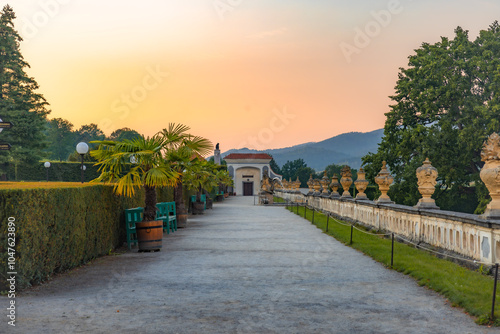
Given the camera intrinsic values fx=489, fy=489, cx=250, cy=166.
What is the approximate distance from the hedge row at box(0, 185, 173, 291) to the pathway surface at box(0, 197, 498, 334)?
0.34 m

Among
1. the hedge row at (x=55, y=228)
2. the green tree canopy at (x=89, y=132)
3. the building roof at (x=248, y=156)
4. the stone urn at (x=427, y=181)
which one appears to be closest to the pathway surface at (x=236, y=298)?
the hedge row at (x=55, y=228)

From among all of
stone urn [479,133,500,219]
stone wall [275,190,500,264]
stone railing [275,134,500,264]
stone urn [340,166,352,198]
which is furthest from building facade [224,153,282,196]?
stone urn [479,133,500,219]

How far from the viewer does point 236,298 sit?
702 centimetres

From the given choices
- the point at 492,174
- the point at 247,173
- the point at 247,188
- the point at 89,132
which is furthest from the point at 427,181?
the point at 89,132

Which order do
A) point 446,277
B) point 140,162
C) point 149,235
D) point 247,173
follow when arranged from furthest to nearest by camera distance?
1. point 247,173
2. point 140,162
3. point 149,235
4. point 446,277

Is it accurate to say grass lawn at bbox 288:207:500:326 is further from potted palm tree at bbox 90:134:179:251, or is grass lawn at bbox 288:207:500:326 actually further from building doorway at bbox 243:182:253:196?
building doorway at bbox 243:182:253:196

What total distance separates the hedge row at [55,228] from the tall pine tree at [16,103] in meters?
34.8

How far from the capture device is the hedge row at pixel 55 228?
7.54 m

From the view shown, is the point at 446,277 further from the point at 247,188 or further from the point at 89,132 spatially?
the point at 89,132

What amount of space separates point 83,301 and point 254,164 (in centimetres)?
8465

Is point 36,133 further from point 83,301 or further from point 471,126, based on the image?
point 83,301

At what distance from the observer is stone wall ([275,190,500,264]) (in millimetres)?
8102

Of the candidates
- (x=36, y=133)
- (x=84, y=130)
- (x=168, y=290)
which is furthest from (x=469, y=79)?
(x=84, y=130)

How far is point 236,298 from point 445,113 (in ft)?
103
